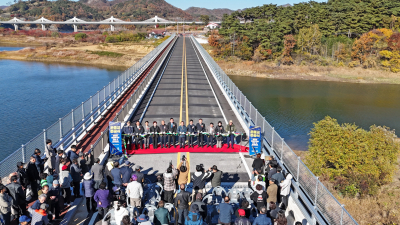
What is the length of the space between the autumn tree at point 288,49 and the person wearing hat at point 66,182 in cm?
7567

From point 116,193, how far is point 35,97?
1586 inches

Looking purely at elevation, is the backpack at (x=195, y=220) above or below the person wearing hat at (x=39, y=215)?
below

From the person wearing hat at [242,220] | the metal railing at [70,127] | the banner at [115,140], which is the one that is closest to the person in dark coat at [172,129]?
the banner at [115,140]

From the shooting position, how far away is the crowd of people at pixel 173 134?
55.3 ft

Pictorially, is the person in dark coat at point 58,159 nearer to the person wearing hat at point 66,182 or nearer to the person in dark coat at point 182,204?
the person wearing hat at point 66,182

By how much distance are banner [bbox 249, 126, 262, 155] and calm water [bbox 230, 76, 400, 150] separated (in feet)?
54.0

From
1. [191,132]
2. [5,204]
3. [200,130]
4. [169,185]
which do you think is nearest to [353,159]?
[200,130]

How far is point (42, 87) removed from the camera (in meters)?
53.6

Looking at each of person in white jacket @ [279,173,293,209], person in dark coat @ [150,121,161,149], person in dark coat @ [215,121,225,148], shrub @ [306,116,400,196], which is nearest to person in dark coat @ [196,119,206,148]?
person in dark coat @ [215,121,225,148]

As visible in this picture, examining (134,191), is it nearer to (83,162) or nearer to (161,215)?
(161,215)

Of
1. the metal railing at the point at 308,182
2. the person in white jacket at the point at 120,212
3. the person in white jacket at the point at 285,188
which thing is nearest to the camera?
the person in white jacket at the point at 120,212

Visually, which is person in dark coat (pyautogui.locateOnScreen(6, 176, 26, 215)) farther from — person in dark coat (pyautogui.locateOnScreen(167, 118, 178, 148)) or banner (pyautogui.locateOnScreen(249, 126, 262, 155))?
banner (pyautogui.locateOnScreen(249, 126, 262, 155))

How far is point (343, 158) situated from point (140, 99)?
15.7 m

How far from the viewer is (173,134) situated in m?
17.1
